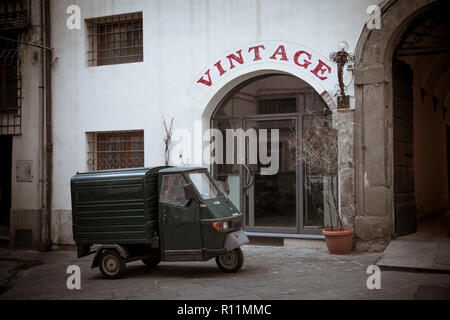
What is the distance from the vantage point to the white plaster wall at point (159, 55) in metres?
9.84

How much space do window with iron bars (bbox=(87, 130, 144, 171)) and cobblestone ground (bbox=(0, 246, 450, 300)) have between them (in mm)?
2856

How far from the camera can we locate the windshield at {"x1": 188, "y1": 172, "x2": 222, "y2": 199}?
7820 mm

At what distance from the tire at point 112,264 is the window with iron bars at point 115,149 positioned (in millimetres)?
3785

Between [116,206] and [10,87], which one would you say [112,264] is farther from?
[10,87]

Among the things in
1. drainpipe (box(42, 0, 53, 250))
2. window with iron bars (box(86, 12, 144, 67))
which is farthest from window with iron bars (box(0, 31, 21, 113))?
window with iron bars (box(86, 12, 144, 67))

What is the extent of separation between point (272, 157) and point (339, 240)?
2491mm

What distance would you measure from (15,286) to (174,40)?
236 inches

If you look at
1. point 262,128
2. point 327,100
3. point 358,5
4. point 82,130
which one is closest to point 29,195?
point 82,130

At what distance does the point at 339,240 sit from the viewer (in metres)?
8.95

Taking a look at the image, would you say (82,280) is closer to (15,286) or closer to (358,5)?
(15,286)

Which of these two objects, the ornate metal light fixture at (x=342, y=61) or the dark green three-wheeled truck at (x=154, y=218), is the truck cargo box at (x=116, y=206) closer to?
the dark green three-wheeled truck at (x=154, y=218)

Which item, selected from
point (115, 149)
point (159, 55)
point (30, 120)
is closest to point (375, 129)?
point (159, 55)

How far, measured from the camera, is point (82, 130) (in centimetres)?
1197

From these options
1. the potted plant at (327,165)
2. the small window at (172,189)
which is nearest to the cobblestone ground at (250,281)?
the potted plant at (327,165)
